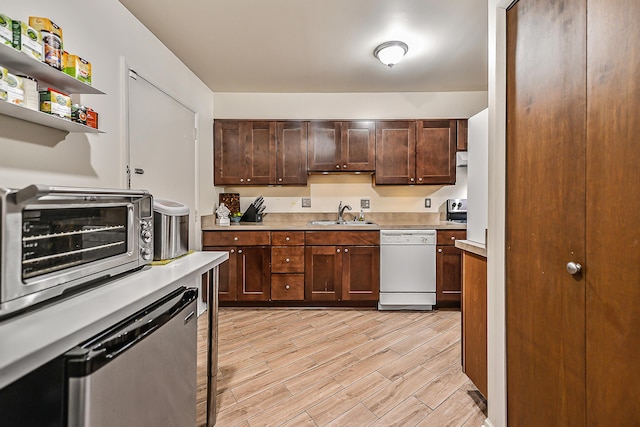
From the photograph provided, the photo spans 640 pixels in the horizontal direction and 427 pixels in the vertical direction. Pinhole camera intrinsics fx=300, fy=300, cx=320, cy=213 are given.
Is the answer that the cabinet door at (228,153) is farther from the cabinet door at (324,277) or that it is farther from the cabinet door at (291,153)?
the cabinet door at (324,277)

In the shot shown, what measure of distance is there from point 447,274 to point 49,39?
3.48m

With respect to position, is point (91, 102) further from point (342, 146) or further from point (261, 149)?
point (342, 146)

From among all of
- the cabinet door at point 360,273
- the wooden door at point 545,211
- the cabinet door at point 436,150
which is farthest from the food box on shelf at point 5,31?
the cabinet door at point 436,150

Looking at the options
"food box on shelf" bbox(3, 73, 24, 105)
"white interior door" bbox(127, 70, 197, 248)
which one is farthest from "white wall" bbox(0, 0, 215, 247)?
"food box on shelf" bbox(3, 73, 24, 105)

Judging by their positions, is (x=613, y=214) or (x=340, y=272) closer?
(x=613, y=214)

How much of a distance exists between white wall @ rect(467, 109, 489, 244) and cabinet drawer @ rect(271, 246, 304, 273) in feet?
6.02

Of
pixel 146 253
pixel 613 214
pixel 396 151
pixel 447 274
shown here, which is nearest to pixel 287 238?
pixel 396 151

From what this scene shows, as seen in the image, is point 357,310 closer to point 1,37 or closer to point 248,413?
point 248,413

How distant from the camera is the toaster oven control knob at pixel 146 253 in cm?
126

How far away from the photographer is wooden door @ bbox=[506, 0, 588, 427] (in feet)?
3.18

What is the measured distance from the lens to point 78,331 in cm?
67

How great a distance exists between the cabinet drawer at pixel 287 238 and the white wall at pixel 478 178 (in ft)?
5.95

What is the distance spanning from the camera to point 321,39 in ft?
7.98

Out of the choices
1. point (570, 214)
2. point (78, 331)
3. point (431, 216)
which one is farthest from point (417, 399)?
point (431, 216)
